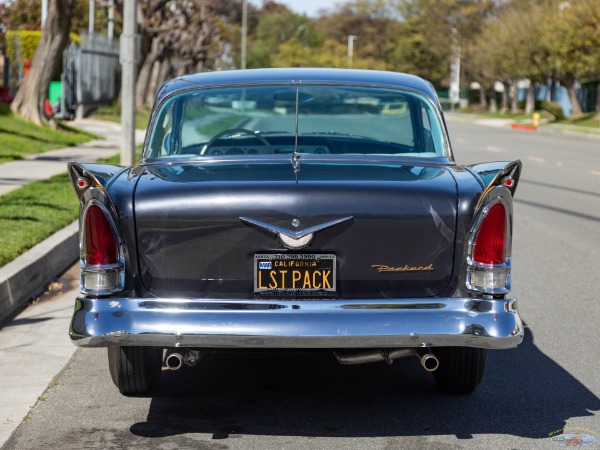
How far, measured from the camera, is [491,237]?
496 cm

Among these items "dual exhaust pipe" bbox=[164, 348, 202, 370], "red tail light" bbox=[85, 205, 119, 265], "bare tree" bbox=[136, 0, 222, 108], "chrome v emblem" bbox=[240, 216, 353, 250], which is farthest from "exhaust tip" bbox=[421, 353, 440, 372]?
"bare tree" bbox=[136, 0, 222, 108]

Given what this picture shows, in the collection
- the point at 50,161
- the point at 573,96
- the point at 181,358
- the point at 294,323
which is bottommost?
the point at 573,96

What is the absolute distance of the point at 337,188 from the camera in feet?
16.1

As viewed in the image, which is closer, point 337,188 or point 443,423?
point 337,188

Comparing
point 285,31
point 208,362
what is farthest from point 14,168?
point 285,31

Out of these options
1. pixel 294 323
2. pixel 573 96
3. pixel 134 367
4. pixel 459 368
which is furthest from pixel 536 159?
pixel 573 96

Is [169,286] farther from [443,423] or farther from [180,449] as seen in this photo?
[443,423]

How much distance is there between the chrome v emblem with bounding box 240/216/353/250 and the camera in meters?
4.82

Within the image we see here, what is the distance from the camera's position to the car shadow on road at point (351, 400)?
5176 millimetres

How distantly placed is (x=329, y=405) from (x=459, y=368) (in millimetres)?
669

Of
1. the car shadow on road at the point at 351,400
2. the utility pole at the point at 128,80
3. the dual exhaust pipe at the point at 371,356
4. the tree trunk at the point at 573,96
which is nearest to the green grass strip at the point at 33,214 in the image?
the utility pole at the point at 128,80

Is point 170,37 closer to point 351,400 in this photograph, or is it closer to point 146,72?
point 146,72

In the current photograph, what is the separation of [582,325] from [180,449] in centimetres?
371

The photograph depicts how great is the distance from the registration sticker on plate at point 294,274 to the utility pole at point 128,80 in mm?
11135
